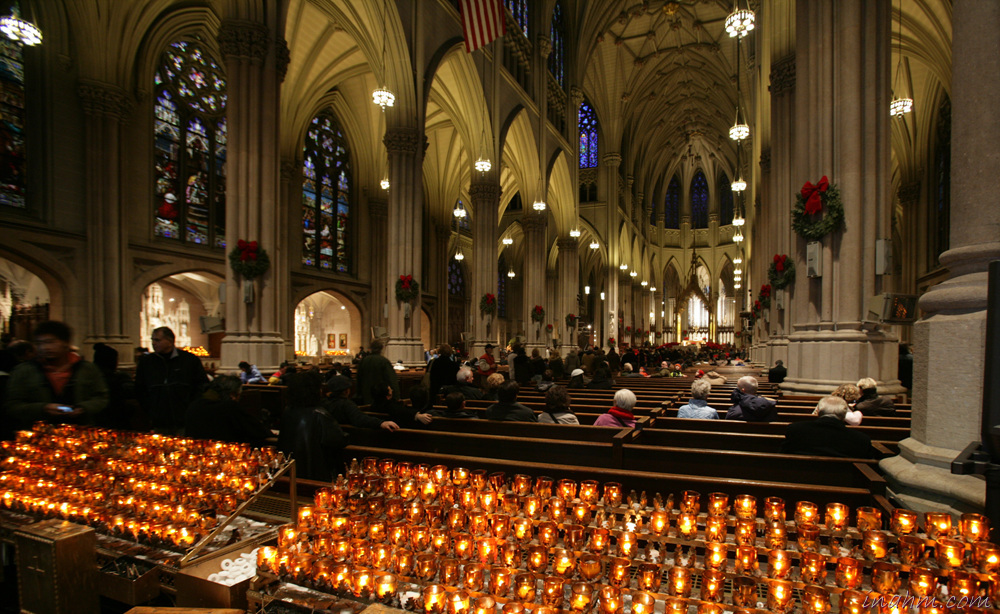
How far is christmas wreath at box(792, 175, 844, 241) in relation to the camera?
7855 mm

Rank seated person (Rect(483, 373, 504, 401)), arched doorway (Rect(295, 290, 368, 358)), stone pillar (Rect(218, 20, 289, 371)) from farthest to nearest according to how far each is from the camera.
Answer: arched doorway (Rect(295, 290, 368, 358))
stone pillar (Rect(218, 20, 289, 371))
seated person (Rect(483, 373, 504, 401))

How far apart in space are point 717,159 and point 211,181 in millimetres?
42686

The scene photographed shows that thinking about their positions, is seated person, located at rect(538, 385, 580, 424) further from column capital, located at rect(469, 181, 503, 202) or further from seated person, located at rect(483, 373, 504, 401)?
column capital, located at rect(469, 181, 503, 202)

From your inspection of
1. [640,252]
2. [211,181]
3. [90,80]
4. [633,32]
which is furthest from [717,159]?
[90,80]

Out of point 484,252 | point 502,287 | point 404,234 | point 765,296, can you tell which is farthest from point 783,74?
point 502,287

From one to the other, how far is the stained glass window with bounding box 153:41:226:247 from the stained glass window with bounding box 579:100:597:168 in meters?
23.1

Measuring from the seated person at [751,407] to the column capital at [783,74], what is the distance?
9.79 m

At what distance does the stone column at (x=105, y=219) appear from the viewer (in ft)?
50.0

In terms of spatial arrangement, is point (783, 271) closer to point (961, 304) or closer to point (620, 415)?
point (620, 415)

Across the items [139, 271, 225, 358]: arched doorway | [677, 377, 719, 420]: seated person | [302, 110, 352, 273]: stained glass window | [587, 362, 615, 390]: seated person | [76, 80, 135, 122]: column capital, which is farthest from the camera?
[302, 110, 352, 273]: stained glass window

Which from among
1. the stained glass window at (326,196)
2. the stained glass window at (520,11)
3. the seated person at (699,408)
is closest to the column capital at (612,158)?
the stained glass window at (520,11)

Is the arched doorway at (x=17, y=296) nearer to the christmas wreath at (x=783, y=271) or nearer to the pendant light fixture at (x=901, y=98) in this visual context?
the christmas wreath at (x=783, y=271)

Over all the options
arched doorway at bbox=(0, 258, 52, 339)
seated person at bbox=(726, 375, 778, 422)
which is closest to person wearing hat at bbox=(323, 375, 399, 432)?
seated person at bbox=(726, 375, 778, 422)

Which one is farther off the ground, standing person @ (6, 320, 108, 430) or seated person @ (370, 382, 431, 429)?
standing person @ (6, 320, 108, 430)
